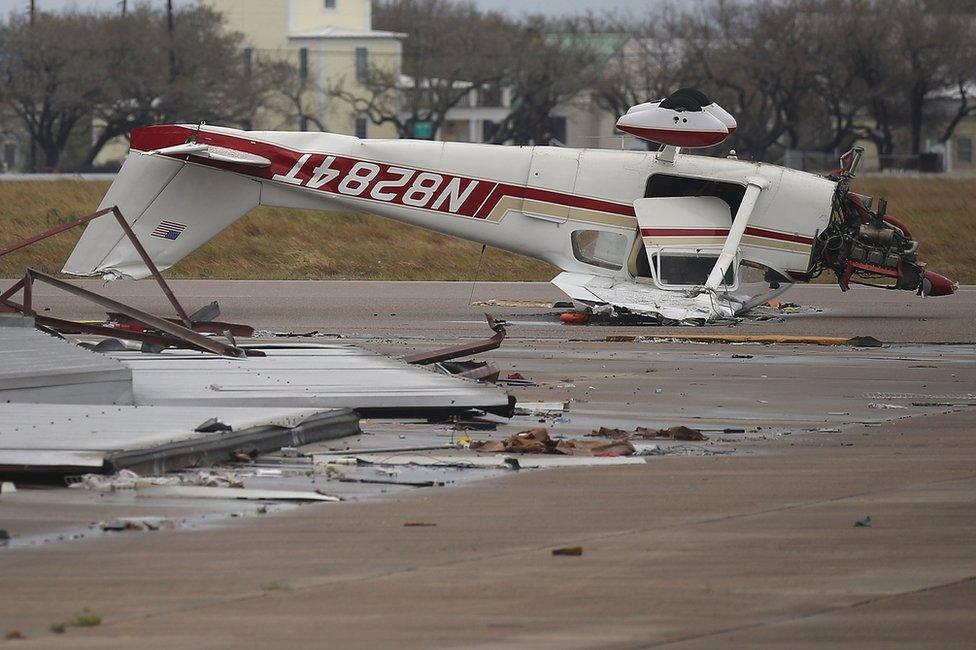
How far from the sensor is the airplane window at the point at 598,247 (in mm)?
19422

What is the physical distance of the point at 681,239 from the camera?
19109mm

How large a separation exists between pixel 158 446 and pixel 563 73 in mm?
79767

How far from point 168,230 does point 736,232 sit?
705 cm

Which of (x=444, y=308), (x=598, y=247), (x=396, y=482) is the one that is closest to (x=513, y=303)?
(x=444, y=308)

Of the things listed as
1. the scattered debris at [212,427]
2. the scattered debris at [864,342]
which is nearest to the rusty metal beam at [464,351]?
the scattered debris at [212,427]

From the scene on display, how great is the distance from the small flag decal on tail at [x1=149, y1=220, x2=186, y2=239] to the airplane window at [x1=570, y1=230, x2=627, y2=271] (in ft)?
16.2

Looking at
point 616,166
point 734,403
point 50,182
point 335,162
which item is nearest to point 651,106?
point 616,166

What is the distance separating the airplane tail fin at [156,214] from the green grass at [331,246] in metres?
9.60

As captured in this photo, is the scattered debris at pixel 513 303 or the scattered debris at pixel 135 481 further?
the scattered debris at pixel 513 303

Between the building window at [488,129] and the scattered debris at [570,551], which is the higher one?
the building window at [488,129]

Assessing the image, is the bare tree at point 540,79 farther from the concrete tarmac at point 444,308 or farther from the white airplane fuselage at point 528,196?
the white airplane fuselage at point 528,196

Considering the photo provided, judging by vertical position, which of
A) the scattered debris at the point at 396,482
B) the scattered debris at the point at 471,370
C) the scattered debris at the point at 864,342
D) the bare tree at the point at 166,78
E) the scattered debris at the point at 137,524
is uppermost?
the bare tree at the point at 166,78

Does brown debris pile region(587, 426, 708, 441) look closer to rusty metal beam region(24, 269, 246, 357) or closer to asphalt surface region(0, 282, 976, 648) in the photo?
asphalt surface region(0, 282, 976, 648)

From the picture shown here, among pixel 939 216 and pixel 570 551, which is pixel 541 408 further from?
pixel 939 216
